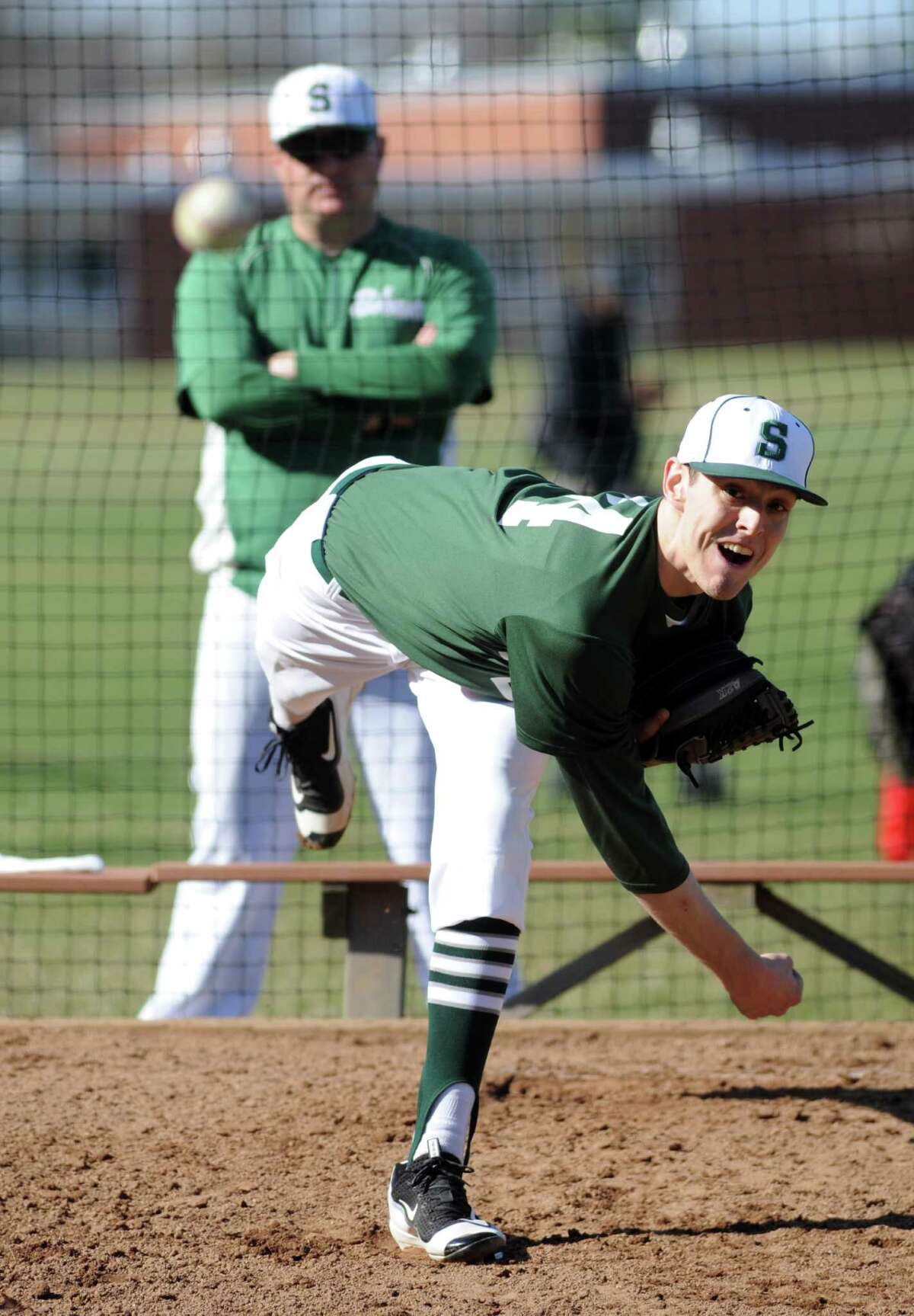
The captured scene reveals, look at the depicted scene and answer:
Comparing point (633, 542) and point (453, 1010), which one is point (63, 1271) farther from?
point (633, 542)

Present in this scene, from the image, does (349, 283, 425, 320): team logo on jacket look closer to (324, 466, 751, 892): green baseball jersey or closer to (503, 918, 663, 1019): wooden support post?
(324, 466, 751, 892): green baseball jersey

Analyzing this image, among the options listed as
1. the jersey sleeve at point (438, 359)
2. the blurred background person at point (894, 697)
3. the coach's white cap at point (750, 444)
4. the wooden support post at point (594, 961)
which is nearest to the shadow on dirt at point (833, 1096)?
the wooden support post at point (594, 961)

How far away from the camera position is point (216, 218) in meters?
7.12

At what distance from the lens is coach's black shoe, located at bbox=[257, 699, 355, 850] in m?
4.54

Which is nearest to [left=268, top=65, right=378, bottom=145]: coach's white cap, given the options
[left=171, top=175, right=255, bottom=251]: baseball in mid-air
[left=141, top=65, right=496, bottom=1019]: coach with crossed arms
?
[left=141, top=65, right=496, bottom=1019]: coach with crossed arms

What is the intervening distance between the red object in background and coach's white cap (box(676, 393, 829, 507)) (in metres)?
3.47

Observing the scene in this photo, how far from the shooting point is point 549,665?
A: 10.2 feet

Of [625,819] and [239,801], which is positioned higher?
[625,819]

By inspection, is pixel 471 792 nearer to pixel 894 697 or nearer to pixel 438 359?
pixel 438 359

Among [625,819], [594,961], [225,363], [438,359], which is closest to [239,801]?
[594,961]

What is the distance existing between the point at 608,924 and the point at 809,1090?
7.23ft

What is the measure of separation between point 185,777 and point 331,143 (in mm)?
4350

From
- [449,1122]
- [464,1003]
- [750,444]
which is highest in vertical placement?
[750,444]

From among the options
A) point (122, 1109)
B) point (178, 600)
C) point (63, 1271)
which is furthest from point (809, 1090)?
point (178, 600)
